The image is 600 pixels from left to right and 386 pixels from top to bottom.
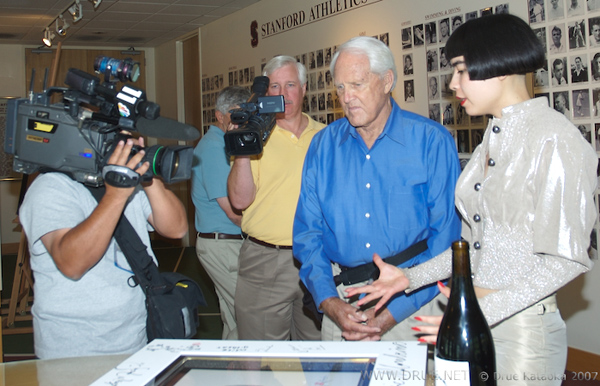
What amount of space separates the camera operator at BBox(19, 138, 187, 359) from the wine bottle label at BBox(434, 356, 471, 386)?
1.04 metres

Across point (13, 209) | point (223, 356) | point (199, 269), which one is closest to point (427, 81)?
point (223, 356)

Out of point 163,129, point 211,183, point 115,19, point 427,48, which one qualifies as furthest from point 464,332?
point 115,19

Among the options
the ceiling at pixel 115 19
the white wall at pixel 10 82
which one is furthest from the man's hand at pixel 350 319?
the white wall at pixel 10 82

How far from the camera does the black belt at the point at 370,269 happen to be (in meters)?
2.15

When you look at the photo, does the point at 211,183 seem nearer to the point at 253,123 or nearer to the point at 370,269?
the point at 253,123

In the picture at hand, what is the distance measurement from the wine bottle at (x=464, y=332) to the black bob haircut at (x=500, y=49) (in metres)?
0.57

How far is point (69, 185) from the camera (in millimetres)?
1838

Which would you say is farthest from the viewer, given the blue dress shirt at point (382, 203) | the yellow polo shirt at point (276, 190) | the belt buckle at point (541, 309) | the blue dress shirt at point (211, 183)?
the blue dress shirt at point (211, 183)

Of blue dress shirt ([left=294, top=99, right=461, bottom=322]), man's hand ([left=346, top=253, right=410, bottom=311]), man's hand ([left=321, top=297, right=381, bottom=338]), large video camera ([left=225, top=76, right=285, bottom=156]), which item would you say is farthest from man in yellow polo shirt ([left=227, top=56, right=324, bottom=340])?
man's hand ([left=346, top=253, right=410, bottom=311])

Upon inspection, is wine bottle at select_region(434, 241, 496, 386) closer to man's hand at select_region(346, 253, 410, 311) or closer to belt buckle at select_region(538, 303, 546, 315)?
belt buckle at select_region(538, 303, 546, 315)

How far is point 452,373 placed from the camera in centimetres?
103

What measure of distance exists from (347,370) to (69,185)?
3.69 feet

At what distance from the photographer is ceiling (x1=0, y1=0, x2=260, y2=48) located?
7895 millimetres

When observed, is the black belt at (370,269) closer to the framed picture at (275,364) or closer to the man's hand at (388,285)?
the man's hand at (388,285)
